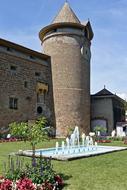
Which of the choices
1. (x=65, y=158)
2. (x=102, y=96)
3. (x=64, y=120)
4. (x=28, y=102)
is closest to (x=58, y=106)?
(x=64, y=120)

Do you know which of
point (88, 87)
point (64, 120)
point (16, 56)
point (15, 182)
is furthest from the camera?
point (88, 87)

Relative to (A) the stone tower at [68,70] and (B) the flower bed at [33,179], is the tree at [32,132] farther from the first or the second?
(A) the stone tower at [68,70]

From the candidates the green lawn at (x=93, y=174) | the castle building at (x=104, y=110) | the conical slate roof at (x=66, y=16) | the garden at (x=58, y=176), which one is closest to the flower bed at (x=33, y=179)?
the garden at (x=58, y=176)

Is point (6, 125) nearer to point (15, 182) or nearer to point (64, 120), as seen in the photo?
point (64, 120)

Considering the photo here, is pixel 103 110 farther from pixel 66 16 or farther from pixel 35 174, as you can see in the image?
pixel 35 174

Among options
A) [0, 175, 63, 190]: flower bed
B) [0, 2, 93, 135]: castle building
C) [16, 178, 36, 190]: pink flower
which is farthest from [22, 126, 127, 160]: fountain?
[0, 2, 93, 135]: castle building

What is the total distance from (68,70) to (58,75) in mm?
1241

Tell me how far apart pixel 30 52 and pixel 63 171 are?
23110mm

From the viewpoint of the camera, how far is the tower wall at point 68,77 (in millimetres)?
33219

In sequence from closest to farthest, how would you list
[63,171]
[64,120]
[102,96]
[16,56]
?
[63,171] → [16,56] → [64,120] → [102,96]

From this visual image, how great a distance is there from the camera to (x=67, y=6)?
1453 inches

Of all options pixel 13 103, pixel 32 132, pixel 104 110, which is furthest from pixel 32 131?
pixel 104 110

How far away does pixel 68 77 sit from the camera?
109ft

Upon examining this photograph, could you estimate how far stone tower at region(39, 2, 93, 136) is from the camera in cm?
3325
